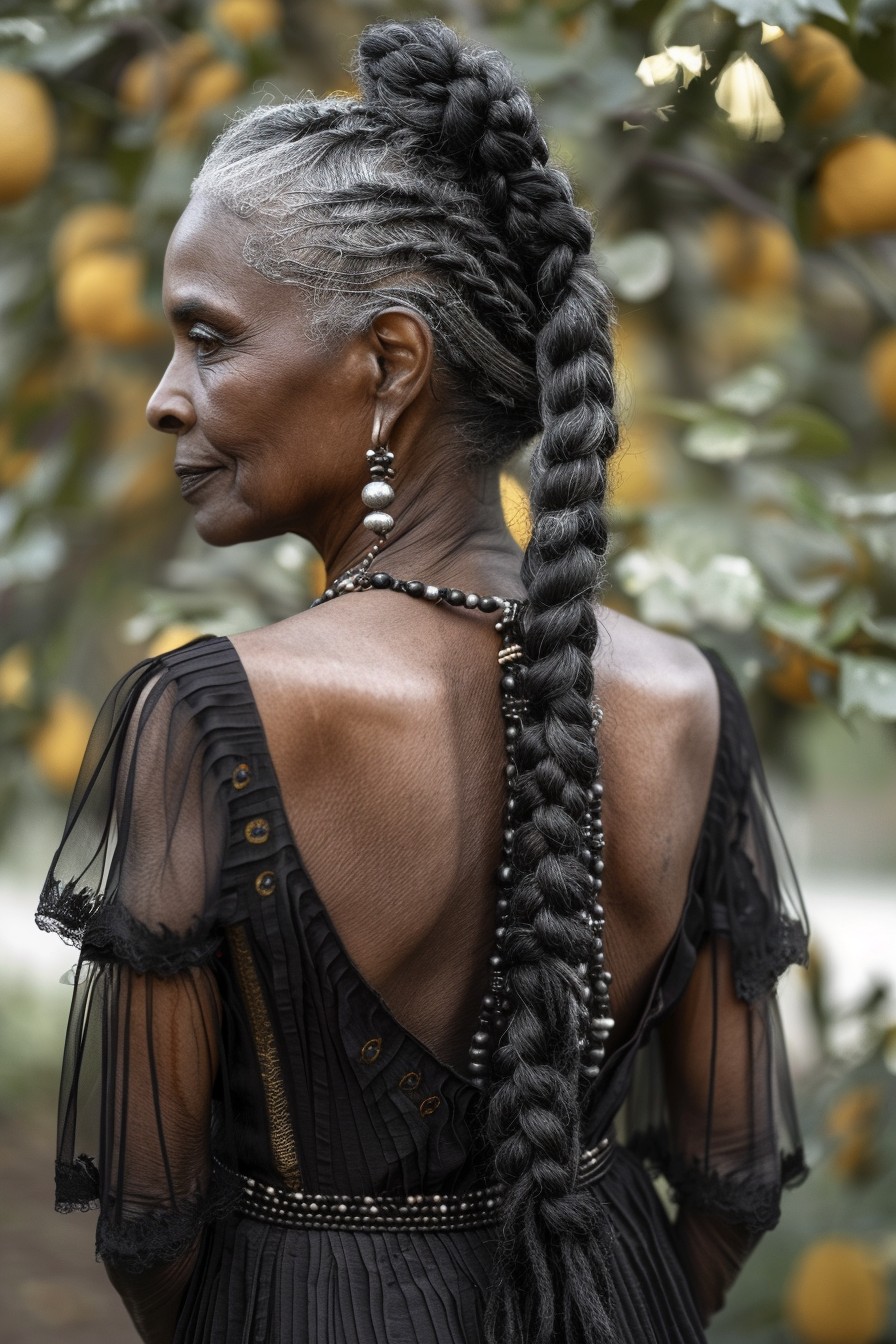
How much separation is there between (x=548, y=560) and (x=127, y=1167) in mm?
683

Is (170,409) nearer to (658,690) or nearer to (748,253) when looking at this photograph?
(658,690)

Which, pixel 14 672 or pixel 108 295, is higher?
pixel 108 295

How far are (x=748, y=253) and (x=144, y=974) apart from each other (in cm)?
195

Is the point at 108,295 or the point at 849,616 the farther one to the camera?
the point at 108,295

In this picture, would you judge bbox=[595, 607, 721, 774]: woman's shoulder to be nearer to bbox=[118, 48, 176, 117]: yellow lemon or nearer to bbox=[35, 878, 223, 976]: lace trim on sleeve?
bbox=[35, 878, 223, 976]: lace trim on sleeve

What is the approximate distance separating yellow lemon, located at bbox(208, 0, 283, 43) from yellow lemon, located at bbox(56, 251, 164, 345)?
0.39m

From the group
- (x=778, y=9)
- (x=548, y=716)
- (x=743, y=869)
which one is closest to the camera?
(x=548, y=716)

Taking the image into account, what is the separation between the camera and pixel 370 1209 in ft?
4.89

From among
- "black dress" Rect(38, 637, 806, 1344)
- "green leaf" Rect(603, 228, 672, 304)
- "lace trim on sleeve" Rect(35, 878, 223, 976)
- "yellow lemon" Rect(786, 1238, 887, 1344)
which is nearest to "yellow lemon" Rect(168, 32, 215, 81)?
"green leaf" Rect(603, 228, 672, 304)

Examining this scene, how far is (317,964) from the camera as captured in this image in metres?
1.41

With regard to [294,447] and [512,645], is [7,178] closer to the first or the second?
[294,447]

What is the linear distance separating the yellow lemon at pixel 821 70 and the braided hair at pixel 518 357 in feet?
3.12

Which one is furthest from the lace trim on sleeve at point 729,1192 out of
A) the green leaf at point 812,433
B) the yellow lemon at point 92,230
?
the yellow lemon at point 92,230

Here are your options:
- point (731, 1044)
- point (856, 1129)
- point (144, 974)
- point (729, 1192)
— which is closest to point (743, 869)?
point (731, 1044)
